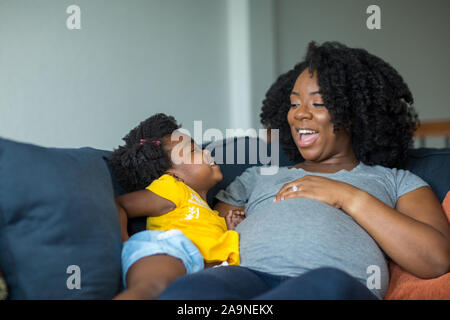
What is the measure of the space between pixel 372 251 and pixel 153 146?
2.48 ft

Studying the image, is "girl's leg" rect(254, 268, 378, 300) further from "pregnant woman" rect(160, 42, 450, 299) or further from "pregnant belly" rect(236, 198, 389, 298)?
"pregnant belly" rect(236, 198, 389, 298)

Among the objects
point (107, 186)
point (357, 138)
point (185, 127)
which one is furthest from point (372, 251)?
point (185, 127)

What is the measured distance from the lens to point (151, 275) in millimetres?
1120

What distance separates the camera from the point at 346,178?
1.53 metres

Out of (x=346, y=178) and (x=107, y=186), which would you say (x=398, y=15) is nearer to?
(x=346, y=178)

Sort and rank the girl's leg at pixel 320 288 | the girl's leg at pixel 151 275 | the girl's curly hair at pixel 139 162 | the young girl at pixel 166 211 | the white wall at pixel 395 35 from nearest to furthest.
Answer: the girl's leg at pixel 320 288
the girl's leg at pixel 151 275
the young girl at pixel 166 211
the girl's curly hair at pixel 139 162
the white wall at pixel 395 35

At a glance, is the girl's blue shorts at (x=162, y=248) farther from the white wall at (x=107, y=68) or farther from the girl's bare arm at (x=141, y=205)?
the white wall at (x=107, y=68)

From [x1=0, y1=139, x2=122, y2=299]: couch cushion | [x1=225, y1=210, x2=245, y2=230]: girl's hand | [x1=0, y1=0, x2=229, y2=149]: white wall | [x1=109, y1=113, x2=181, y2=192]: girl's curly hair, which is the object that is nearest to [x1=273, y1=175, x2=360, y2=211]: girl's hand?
[x1=225, y1=210, x2=245, y2=230]: girl's hand

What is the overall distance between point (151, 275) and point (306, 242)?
1.36 ft

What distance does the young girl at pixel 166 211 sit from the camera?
1.17 metres

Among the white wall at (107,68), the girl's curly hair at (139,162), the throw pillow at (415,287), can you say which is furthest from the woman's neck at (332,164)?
the white wall at (107,68)

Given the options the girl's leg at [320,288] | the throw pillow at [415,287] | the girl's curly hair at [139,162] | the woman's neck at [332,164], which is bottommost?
the throw pillow at [415,287]

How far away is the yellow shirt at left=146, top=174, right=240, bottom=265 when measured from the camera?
133 cm
